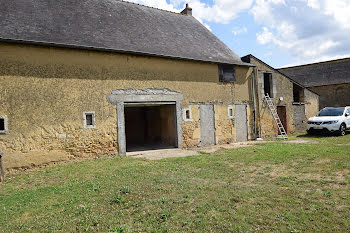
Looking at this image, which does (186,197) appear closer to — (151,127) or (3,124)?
(3,124)

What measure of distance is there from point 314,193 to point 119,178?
416 centimetres

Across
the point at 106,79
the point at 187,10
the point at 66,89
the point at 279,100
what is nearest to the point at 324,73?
the point at 279,100

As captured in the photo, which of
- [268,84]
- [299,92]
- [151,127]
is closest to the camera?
[151,127]

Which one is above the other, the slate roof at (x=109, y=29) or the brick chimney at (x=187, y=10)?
the brick chimney at (x=187, y=10)

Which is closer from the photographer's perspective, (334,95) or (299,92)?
(299,92)

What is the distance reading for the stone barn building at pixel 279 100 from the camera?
487 inches

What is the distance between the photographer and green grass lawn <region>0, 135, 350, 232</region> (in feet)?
10.5

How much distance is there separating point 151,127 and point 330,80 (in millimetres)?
18687

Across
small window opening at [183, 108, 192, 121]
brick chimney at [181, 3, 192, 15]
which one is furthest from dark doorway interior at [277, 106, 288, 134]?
brick chimney at [181, 3, 192, 15]

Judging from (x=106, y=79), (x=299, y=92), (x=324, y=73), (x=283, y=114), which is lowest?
(x=283, y=114)

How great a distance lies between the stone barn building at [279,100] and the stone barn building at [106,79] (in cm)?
68

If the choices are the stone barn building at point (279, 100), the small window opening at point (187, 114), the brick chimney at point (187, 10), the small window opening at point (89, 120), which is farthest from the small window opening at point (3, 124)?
the brick chimney at point (187, 10)

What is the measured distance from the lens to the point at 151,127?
13.0 meters

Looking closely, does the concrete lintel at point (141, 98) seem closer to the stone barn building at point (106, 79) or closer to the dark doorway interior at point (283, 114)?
the stone barn building at point (106, 79)
